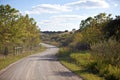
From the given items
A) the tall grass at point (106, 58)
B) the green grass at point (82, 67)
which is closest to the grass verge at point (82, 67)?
the green grass at point (82, 67)

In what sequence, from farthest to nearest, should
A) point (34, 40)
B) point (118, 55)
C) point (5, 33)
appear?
point (34, 40)
point (5, 33)
point (118, 55)

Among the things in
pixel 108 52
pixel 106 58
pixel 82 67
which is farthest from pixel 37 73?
pixel 106 58

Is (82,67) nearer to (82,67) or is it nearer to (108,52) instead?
(82,67)

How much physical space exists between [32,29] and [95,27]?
24.0 m

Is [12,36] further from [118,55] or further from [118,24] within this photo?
[118,55]

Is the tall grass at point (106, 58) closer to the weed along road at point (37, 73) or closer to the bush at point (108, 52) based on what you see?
the bush at point (108, 52)

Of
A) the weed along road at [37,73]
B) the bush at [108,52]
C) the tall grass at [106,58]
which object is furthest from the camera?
the bush at [108,52]

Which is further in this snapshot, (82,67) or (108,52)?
(82,67)

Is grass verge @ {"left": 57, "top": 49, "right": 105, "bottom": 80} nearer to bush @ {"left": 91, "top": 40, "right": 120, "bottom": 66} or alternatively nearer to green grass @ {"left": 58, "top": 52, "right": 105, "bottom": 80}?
green grass @ {"left": 58, "top": 52, "right": 105, "bottom": 80}

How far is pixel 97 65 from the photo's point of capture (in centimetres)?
2841

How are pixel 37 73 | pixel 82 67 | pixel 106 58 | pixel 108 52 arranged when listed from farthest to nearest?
pixel 82 67
pixel 106 58
pixel 108 52
pixel 37 73

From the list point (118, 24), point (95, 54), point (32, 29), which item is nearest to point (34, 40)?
point (32, 29)

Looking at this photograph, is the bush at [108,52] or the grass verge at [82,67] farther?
the bush at [108,52]

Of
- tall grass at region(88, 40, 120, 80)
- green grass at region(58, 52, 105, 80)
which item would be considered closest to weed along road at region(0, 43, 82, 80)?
green grass at region(58, 52, 105, 80)
